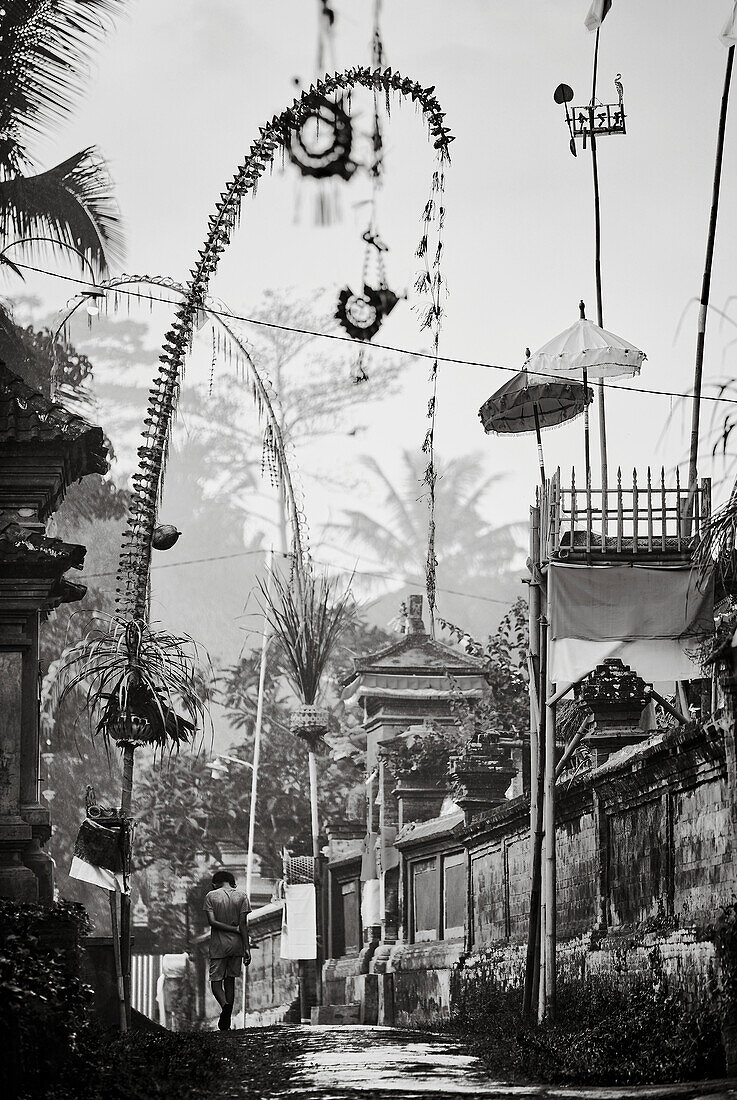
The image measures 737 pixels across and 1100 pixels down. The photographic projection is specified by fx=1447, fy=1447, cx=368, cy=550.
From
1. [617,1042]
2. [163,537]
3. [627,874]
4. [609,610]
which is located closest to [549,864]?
[627,874]

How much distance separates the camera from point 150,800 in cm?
3278

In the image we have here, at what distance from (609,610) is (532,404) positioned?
269 cm

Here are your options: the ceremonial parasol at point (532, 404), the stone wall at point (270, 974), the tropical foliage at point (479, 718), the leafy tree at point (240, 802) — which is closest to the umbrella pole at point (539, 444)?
the ceremonial parasol at point (532, 404)

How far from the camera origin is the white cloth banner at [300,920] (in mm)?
21891

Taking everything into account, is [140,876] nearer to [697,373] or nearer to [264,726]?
[264,726]

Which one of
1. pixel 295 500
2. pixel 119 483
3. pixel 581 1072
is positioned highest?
pixel 119 483

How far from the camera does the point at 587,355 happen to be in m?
12.2

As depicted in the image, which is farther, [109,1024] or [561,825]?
[561,825]

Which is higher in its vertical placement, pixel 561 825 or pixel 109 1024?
pixel 561 825

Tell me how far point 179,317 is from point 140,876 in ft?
88.5

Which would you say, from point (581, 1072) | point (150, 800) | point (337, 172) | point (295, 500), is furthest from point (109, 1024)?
point (150, 800)

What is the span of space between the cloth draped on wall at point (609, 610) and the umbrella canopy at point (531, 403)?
2110 mm

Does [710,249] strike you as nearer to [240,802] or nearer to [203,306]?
[203,306]

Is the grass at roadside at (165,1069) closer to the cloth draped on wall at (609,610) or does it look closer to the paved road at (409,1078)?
the paved road at (409,1078)
